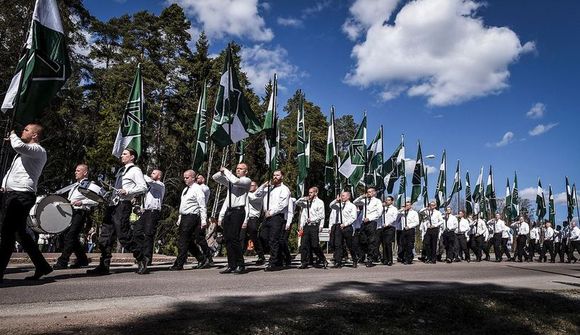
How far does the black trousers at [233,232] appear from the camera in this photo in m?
8.80

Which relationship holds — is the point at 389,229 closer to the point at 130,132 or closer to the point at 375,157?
the point at 375,157

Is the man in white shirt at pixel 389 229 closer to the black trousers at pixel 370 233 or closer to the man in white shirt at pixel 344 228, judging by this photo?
the black trousers at pixel 370 233

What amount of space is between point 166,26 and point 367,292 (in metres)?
30.7

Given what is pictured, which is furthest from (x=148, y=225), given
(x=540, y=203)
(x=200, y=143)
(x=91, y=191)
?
(x=540, y=203)

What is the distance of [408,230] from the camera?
16703 millimetres

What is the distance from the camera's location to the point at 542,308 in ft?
19.8

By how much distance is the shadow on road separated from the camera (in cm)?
425

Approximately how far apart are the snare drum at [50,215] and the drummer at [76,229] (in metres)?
0.59

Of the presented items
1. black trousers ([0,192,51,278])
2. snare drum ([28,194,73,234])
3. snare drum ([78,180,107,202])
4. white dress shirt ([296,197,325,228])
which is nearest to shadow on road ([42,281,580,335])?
black trousers ([0,192,51,278])

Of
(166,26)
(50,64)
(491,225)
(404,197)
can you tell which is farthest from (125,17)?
(50,64)

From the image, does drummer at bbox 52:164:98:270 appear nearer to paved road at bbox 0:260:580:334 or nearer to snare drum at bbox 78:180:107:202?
snare drum at bbox 78:180:107:202

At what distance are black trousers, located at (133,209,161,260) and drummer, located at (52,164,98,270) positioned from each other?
1.16m

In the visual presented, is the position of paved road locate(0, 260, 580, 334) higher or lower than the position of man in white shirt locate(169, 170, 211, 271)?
lower

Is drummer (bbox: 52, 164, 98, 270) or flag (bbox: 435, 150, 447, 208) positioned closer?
drummer (bbox: 52, 164, 98, 270)
